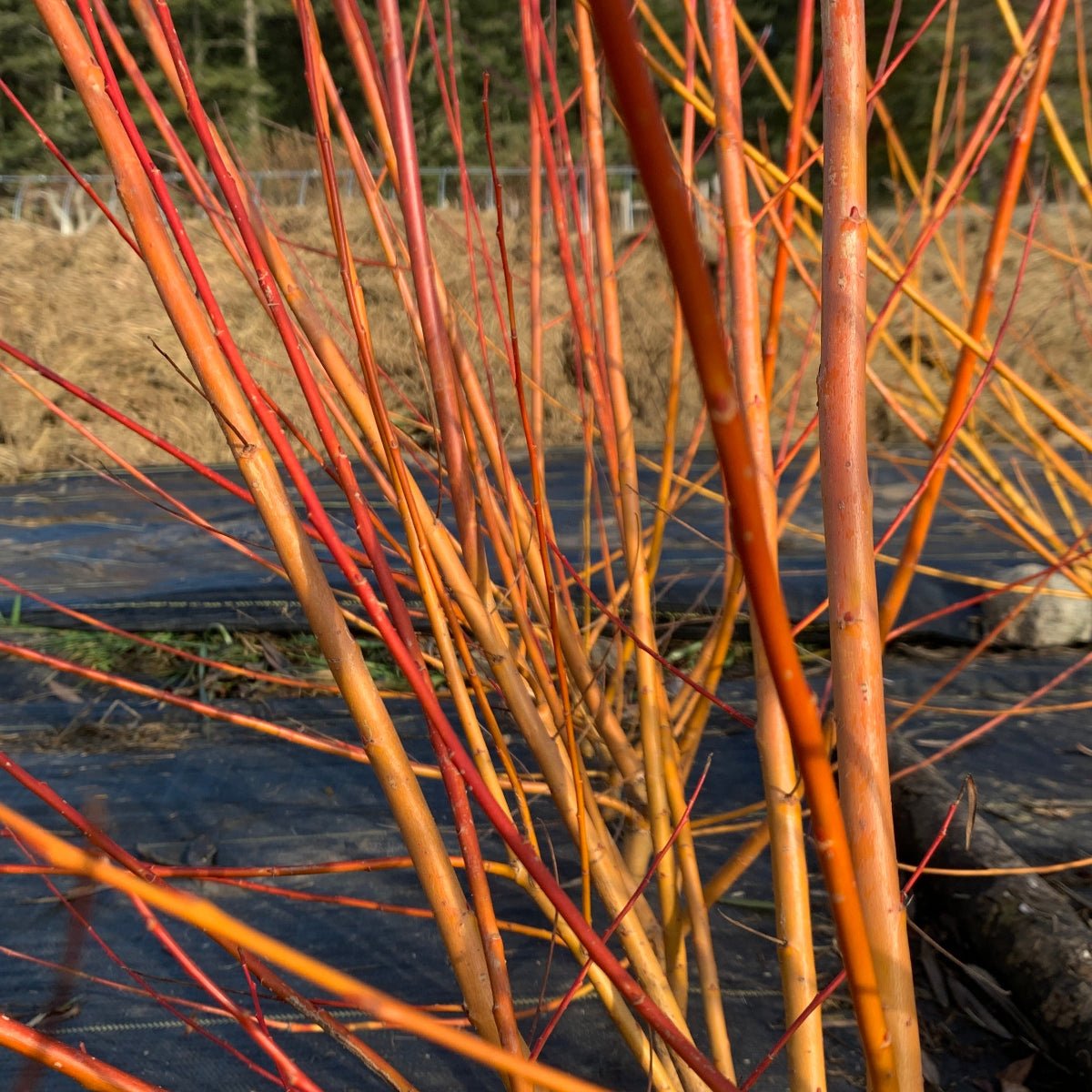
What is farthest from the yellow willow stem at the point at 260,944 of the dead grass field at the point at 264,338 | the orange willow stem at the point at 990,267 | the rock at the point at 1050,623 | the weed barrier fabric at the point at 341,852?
the dead grass field at the point at 264,338

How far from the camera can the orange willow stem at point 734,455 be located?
11.5 inches

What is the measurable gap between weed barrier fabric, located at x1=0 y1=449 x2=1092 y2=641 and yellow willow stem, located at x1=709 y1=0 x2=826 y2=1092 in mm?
1926

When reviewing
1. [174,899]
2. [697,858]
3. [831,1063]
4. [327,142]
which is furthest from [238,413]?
[697,858]

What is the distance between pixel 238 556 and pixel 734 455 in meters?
3.77

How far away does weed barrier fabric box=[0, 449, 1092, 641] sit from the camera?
340cm

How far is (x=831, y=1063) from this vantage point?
4.80 ft

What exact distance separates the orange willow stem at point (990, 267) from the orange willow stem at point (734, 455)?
380 millimetres

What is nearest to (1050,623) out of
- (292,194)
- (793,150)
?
(793,150)

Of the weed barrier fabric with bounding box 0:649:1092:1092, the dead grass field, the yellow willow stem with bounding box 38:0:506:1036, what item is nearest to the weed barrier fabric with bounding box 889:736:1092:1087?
the weed barrier fabric with bounding box 0:649:1092:1092

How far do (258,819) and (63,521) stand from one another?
8.57ft

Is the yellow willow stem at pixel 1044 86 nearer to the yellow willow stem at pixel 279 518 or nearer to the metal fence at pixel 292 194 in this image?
the yellow willow stem at pixel 279 518

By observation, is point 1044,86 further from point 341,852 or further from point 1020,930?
point 341,852

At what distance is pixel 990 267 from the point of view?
81 centimetres

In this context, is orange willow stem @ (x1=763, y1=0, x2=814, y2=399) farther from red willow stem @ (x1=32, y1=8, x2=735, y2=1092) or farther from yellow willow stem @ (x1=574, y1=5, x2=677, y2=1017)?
red willow stem @ (x1=32, y1=8, x2=735, y2=1092)
